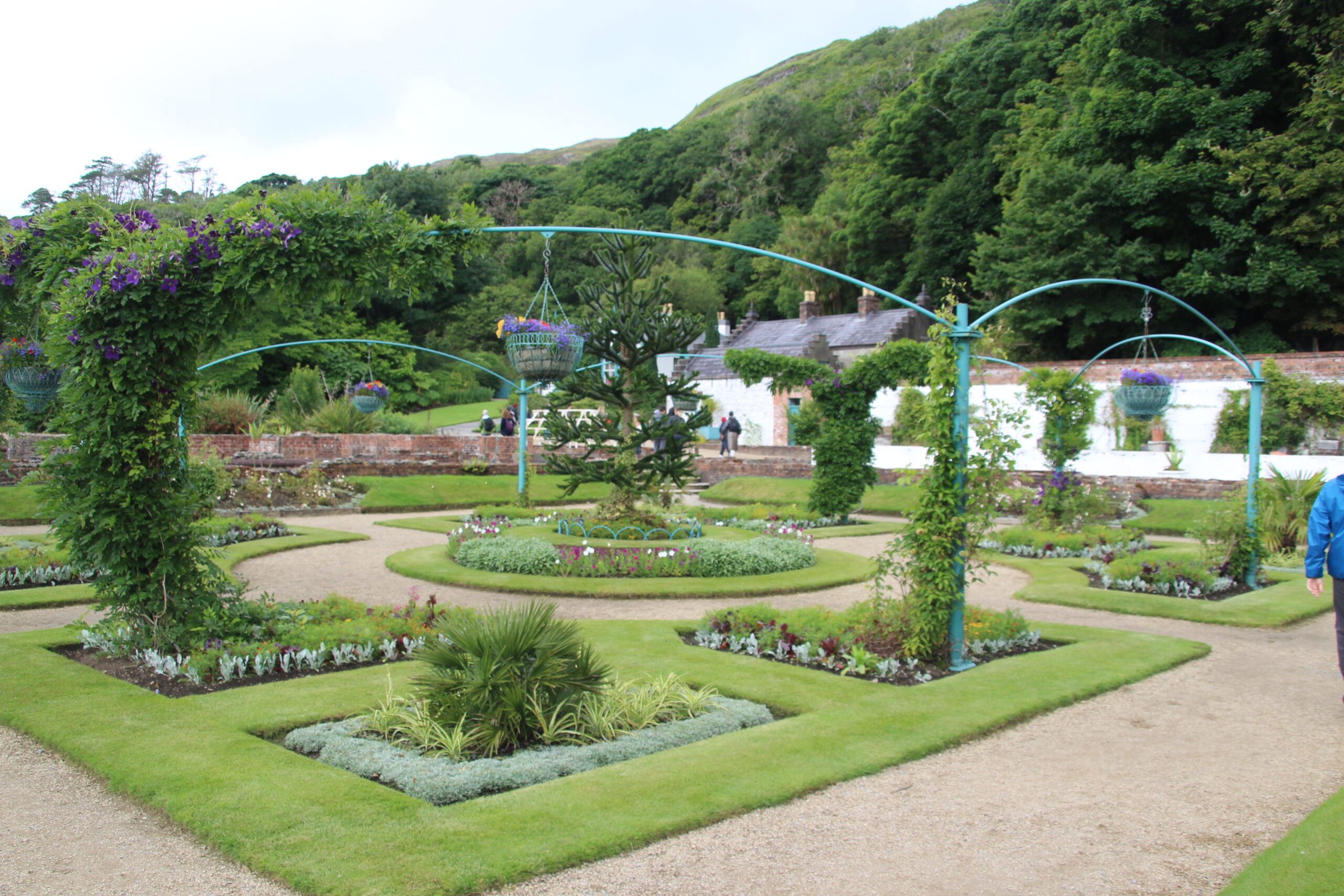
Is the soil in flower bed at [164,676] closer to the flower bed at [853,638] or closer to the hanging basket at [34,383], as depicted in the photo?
the flower bed at [853,638]

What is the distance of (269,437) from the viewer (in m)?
23.9

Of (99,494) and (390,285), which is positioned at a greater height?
(390,285)

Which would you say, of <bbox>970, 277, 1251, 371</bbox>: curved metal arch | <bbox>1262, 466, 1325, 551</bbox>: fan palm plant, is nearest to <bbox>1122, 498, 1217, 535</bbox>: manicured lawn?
<bbox>1262, 466, 1325, 551</bbox>: fan palm plant

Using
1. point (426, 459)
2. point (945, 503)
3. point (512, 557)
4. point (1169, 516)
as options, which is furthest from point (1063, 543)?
point (426, 459)

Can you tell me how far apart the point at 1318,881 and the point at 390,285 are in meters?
7.29

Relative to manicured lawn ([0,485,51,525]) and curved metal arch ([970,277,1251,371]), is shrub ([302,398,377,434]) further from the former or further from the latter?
curved metal arch ([970,277,1251,371])

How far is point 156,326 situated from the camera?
291 inches

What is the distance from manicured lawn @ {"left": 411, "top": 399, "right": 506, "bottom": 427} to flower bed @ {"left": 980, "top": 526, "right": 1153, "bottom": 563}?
30.4 meters

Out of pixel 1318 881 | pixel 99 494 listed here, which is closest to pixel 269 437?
pixel 99 494

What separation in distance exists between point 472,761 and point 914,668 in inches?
162

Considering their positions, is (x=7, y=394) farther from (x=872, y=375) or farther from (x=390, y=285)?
(x=872, y=375)

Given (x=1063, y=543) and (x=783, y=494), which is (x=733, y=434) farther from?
(x=1063, y=543)

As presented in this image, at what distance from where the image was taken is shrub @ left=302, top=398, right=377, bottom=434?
86.9ft

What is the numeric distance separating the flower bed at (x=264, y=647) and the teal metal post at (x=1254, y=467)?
10731 mm
